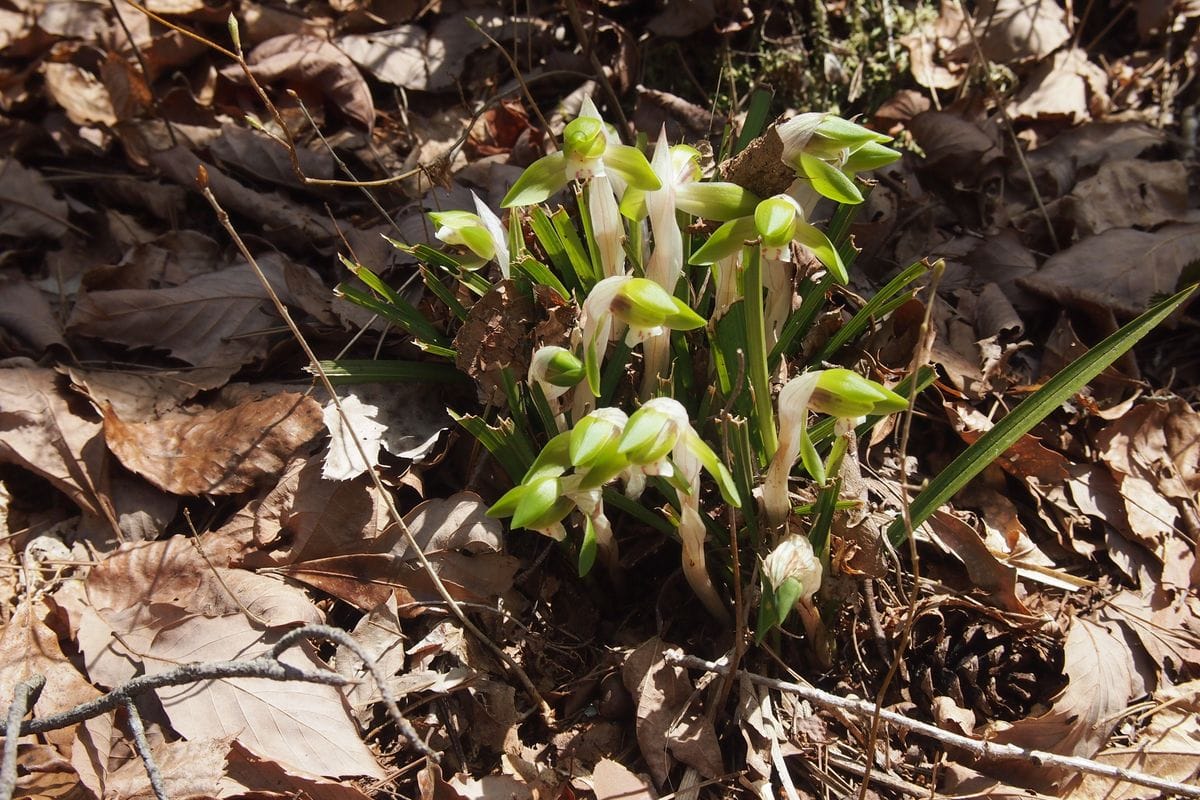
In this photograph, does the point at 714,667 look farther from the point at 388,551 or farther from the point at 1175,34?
the point at 1175,34

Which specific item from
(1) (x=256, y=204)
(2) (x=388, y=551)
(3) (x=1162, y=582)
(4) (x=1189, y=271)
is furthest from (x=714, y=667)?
(1) (x=256, y=204)

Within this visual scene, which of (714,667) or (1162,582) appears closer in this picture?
(714,667)

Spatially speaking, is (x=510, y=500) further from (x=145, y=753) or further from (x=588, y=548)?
(x=145, y=753)

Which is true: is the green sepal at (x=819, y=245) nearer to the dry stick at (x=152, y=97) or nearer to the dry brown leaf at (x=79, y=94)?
the dry stick at (x=152, y=97)

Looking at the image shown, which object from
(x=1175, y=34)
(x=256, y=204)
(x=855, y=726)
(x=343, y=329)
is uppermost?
(x=1175, y=34)

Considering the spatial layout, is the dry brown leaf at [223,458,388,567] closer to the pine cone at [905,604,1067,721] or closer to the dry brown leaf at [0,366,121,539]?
the dry brown leaf at [0,366,121,539]

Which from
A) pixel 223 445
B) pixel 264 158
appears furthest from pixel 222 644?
pixel 264 158
